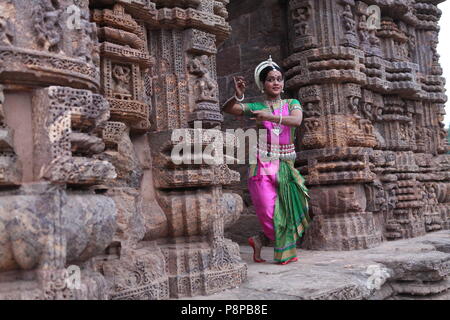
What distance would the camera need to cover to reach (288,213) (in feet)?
14.2

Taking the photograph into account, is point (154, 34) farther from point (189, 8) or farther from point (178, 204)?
point (178, 204)

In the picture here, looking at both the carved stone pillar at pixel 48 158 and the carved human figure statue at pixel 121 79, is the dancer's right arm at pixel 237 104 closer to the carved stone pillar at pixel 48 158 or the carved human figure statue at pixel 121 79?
the carved human figure statue at pixel 121 79

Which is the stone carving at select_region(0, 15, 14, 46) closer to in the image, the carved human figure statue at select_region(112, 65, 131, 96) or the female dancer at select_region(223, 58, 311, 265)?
the carved human figure statue at select_region(112, 65, 131, 96)

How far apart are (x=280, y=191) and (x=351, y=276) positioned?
1.01m

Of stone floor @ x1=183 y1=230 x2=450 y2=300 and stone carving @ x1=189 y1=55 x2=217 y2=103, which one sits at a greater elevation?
stone carving @ x1=189 y1=55 x2=217 y2=103

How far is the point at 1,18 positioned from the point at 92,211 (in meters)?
1.04

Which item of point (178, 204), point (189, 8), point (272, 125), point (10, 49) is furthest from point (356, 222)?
point (10, 49)

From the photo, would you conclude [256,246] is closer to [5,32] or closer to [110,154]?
[110,154]

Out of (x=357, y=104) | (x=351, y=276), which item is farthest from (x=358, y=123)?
(x=351, y=276)

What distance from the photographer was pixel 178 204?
11.3 feet

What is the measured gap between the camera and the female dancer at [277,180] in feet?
14.1

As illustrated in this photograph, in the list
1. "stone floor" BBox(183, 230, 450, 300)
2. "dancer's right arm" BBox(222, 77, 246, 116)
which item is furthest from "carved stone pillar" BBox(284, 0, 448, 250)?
"dancer's right arm" BBox(222, 77, 246, 116)

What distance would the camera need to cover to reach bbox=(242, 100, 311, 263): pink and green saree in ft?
14.1

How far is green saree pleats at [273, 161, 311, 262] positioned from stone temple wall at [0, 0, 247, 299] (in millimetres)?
554
